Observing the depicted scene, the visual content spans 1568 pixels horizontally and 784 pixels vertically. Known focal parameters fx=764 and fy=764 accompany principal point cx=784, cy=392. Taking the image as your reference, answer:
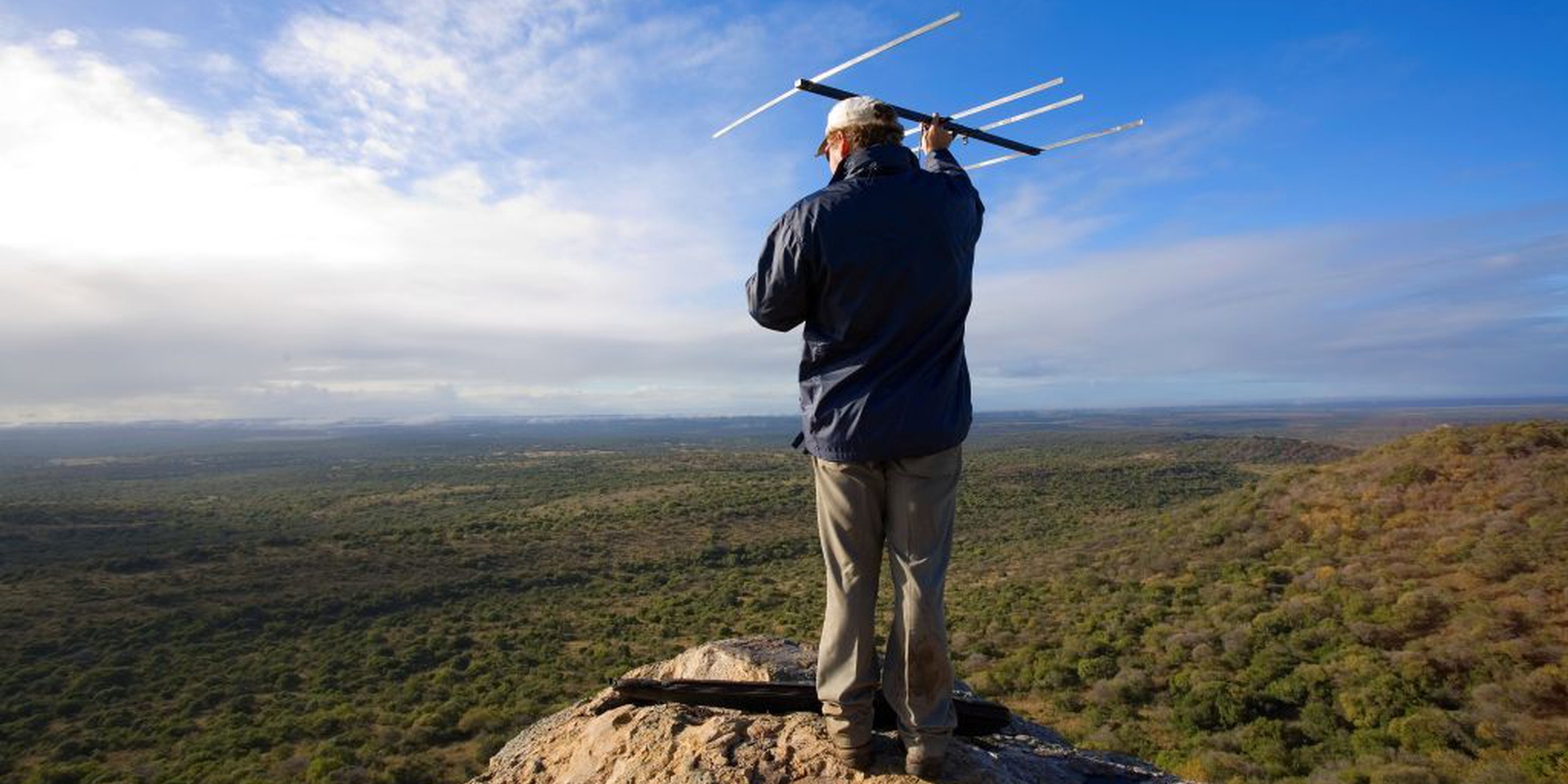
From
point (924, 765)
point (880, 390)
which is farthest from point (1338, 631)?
point (880, 390)

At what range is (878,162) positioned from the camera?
2506 millimetres

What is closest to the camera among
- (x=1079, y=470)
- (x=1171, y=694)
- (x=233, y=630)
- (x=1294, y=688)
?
(x=1294, y=688)

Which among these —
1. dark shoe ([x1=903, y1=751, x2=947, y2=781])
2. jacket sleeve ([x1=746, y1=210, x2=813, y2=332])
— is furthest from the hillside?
jacket sleeve ([x1=746, y1=210, x2=813, y2=332])

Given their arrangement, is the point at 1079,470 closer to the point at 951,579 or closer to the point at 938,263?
the point at 951,579

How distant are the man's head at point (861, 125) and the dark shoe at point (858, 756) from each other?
199cm

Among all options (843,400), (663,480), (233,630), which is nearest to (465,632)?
(233,630)

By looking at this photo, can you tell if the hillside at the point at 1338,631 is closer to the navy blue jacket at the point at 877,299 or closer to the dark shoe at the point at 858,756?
the dark shoe at the point at 858,756

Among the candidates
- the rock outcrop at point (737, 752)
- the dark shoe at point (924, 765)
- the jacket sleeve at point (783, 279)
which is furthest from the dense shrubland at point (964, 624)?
the jacket sleeve at point (783, 279)

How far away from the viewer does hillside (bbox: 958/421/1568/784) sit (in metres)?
9.78

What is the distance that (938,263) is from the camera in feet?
8.03

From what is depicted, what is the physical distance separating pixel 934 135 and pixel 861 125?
1.73 ft

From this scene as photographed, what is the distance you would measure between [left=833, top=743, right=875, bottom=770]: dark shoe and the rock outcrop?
0.03 m

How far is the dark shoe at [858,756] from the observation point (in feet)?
8.50

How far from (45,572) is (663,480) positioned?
1784 inches
